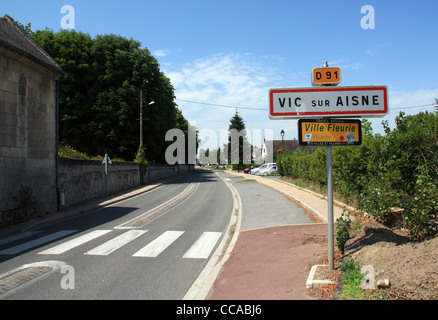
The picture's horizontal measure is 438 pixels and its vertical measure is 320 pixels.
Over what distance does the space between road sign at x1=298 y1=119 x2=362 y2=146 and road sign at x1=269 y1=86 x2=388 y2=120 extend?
0.38 ft

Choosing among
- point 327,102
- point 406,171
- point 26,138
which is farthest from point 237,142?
point 327,102

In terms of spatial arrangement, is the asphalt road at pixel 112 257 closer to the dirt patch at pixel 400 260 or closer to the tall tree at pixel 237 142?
the dirt patch at pixel 400 260

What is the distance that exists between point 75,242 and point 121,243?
121 cm

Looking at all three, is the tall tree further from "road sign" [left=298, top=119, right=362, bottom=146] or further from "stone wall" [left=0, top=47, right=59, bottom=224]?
"road sign" [left=298, top=119, right=362, bottom=146]

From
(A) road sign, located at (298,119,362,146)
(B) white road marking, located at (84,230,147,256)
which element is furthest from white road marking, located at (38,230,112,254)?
(A) road sign, located at (298,119,362,146)

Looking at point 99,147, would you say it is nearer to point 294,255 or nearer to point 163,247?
point 163,247

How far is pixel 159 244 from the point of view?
7.88 metres

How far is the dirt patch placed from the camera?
3.67 m

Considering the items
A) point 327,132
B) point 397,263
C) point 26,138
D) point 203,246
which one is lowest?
point 203,246

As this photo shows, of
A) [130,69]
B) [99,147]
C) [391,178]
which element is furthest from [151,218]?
[130,69]

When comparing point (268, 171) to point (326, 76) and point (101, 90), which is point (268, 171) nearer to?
point (101, 90)
